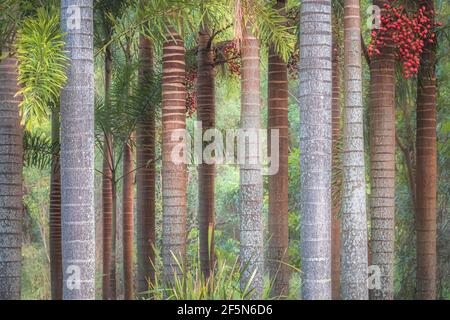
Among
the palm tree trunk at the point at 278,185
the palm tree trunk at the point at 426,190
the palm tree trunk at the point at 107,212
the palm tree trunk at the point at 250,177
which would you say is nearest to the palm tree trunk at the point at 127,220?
the palm tree trunk at the point at 107,212

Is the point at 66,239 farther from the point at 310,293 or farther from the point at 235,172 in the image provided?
the point at 235,172

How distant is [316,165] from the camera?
790 centimetres

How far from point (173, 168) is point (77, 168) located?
2737 millimetres

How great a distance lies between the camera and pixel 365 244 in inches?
350

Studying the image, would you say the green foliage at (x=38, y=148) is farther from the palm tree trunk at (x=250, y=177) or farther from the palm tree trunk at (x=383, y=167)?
the palm tree trunk at (x=383, y=167)

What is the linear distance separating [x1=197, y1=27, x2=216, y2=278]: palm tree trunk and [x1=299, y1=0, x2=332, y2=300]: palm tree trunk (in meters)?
5.63

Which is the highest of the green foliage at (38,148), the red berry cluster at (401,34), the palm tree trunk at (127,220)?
the red berry cluster at (401,34)

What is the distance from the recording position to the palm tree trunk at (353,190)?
8781mm

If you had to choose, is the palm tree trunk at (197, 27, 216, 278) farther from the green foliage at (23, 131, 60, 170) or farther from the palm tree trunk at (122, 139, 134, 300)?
the palm tree trunk at (122, 139, 134, 300)

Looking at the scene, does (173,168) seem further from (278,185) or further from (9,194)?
Answer: (278,185)

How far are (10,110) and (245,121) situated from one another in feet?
9.02

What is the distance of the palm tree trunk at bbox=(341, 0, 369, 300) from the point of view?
878cm

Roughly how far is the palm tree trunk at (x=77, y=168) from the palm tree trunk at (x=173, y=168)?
7.63 ft

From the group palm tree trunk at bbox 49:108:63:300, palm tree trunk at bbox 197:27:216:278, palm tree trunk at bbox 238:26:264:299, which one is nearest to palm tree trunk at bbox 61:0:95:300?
palm tree trunk at bbox 238:26:264:299
